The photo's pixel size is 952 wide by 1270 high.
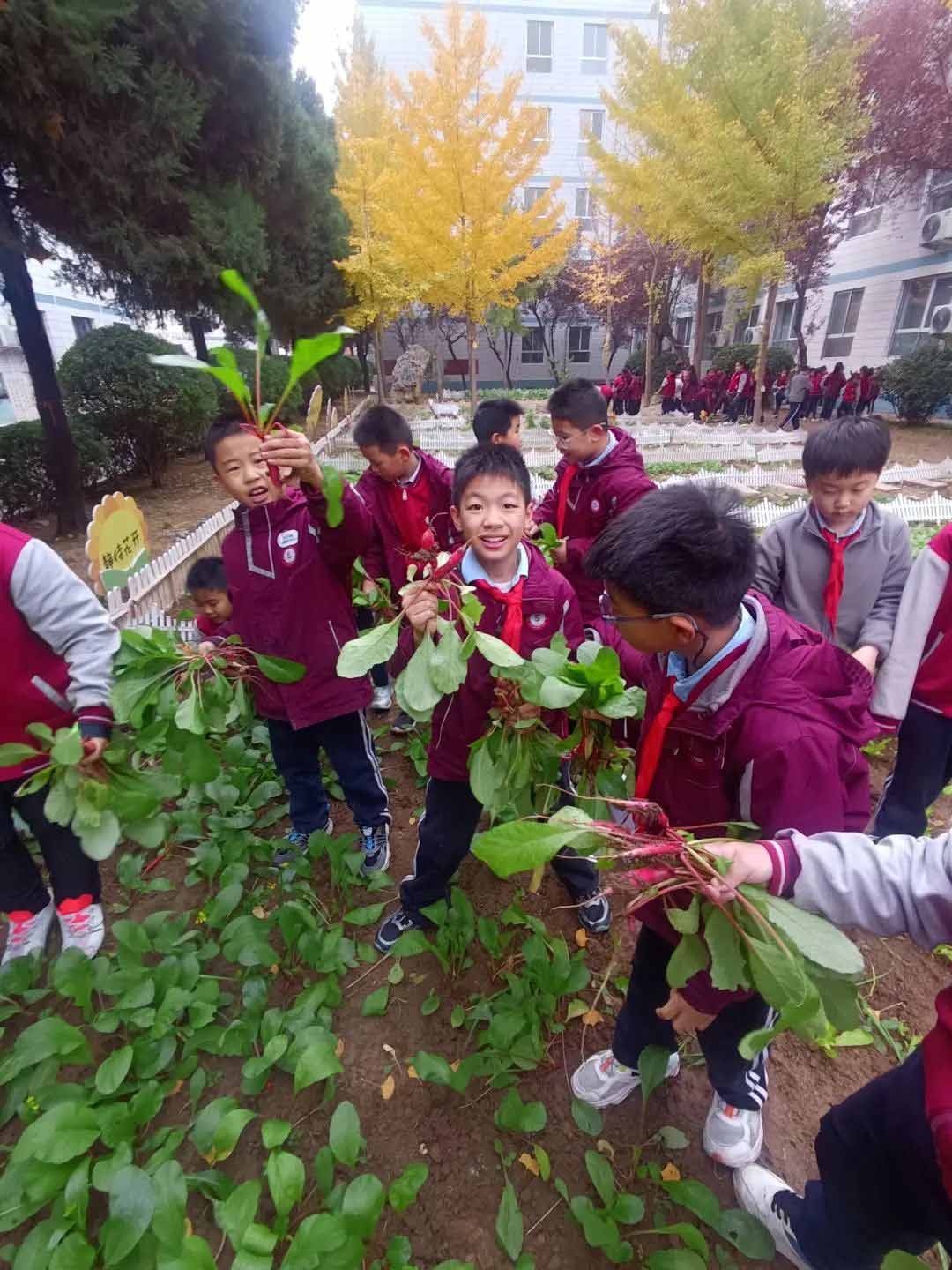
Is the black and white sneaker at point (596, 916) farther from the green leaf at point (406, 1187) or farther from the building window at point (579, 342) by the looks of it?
the building window at point (579, 342)

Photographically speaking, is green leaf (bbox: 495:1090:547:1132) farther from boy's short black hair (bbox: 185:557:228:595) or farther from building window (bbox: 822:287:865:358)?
building window (bbox: 822:287:865:358)

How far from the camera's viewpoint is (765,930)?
0.95m

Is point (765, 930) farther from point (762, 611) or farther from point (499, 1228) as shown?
point (499, 1228)

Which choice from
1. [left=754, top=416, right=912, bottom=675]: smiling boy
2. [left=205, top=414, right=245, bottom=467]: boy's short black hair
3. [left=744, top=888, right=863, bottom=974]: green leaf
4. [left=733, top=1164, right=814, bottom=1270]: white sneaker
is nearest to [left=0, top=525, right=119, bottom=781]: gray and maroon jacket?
[left=205, top=414, right=245, bottom=467]: boy's short black hair

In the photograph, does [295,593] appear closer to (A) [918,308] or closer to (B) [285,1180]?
(B) [285,1180]

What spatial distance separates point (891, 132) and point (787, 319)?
28.2ft

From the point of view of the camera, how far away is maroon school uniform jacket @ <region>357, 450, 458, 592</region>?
3188mm

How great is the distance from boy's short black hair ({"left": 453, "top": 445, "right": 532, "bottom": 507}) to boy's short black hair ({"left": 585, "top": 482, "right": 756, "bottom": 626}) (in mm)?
714

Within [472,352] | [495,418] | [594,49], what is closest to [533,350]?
[594,49]

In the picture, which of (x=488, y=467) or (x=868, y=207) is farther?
(x=868, y=207)

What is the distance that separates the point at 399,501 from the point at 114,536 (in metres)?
1.29

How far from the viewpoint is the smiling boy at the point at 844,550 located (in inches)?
84.3

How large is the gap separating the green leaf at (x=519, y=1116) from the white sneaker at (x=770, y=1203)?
0.52 m

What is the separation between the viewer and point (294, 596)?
86.5 inches
